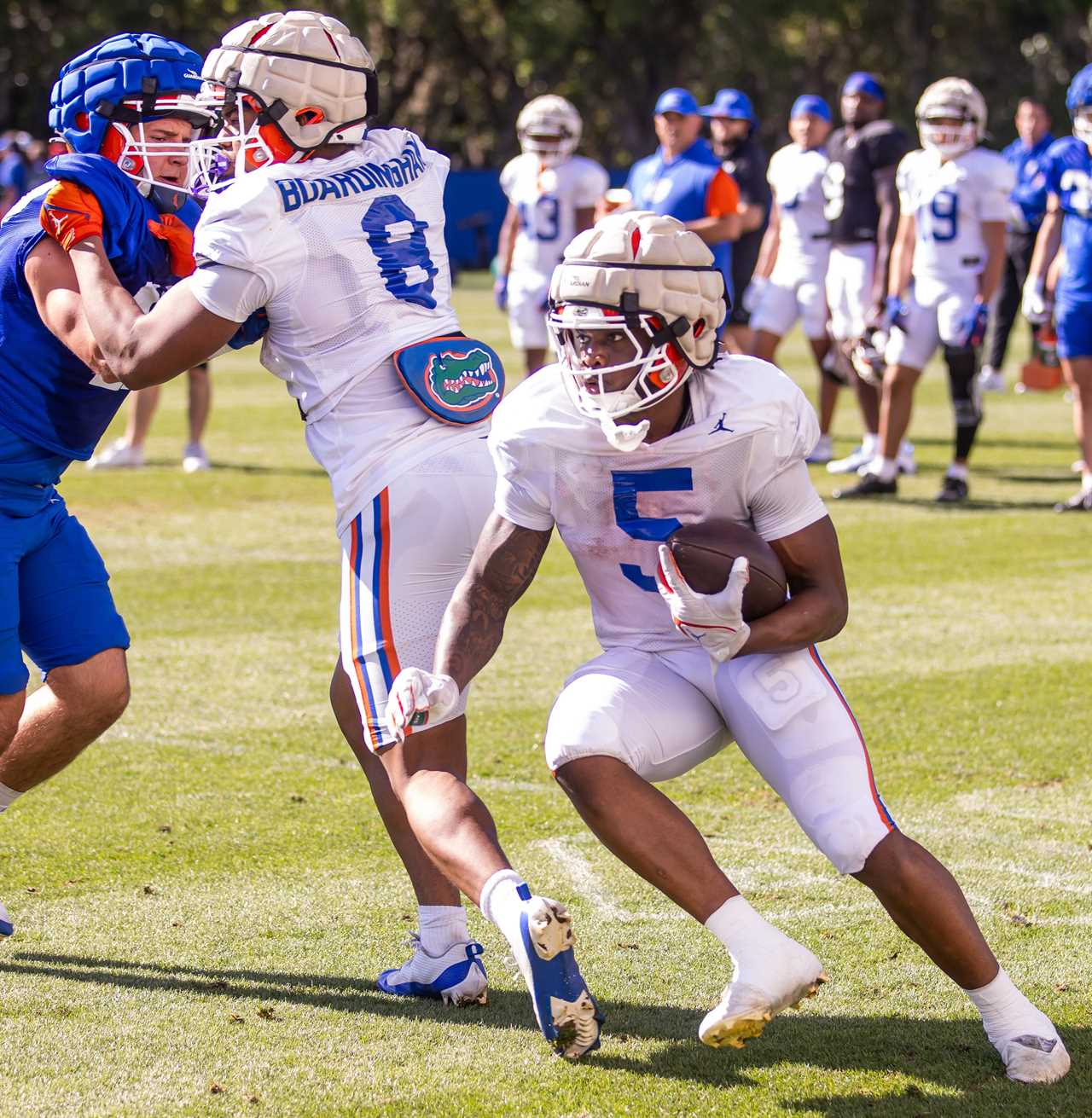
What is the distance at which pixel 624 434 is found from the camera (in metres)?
3.42

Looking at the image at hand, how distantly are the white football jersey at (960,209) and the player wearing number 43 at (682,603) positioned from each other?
287 inches

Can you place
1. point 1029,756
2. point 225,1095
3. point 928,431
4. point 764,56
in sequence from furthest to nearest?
point 764,56 → point 928,431 → point 1029,756 → point 225,1095

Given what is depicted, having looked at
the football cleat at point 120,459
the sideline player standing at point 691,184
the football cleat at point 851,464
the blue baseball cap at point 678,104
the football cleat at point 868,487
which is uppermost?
the blue baseball cap at point 678,104

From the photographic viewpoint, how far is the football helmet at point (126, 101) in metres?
4.07

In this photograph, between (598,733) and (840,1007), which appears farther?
(840,1007)

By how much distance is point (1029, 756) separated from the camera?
570 cm

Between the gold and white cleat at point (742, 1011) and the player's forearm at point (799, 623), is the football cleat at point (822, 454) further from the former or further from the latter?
the gold and white cleat at point (742, 1011)

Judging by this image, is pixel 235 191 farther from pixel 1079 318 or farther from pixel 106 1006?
pixel 1079 318

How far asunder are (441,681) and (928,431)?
36.5ft

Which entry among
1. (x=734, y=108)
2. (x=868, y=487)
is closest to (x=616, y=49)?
(x=734, y=108)

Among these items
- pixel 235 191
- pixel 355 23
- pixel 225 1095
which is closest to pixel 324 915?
pixel 225 1095

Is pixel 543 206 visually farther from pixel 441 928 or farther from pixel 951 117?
pixel 441 928

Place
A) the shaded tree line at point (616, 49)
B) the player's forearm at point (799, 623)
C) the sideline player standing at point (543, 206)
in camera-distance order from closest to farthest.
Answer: the player's forearm at point (799, 623)
the sideline player standing at point (543, 206)
the shaded tree line at point (616, 49)

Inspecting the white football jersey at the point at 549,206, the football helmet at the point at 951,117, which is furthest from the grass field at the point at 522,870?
the white football jersey at the point at 549,206
